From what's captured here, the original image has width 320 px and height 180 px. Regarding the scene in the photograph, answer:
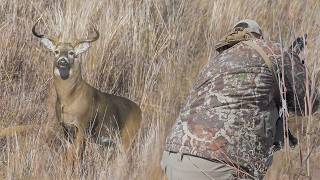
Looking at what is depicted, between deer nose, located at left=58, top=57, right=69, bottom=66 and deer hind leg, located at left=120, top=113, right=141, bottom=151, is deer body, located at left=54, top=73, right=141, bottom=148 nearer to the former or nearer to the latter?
deer hind leg, located at left=120, top=113, right=141, bottom=151

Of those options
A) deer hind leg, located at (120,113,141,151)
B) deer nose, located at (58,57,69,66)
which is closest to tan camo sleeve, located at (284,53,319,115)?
deer hind leg, located at (120,113,141,151)

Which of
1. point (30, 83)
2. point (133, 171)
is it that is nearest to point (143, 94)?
point (30, 83)

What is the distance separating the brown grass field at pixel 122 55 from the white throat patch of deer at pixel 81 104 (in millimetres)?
128

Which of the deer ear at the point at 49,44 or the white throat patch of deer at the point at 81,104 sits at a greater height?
the deer ear at the point at 49,44

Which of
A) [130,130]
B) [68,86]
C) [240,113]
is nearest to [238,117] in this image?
[240,113]

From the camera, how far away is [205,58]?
7.25 meters

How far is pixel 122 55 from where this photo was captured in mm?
7531

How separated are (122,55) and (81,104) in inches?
36.6

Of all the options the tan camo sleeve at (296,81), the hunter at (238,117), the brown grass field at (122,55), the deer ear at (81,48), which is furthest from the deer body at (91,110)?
the tan camo sleeve at (296,81)

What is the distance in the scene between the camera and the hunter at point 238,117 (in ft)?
12.6

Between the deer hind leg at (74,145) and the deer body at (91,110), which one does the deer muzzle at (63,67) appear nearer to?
the deer body at (91,110)

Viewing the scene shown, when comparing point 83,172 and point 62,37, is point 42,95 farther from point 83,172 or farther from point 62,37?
point 83,172

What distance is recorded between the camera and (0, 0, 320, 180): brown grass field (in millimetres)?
5184

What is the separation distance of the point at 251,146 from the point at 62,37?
3841 millimetres
